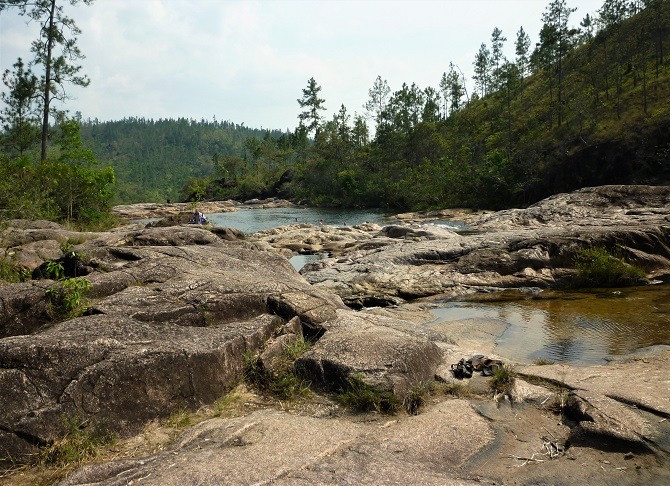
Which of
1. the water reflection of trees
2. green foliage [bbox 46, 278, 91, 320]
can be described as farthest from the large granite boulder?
the water reflection of trees

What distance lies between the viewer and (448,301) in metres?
14.6

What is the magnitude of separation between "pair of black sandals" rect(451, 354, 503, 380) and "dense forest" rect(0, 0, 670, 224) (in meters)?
20.7

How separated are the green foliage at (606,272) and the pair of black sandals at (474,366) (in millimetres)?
9462

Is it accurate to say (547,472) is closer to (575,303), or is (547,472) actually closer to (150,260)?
(150,260)

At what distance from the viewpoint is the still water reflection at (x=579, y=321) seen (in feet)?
31.2

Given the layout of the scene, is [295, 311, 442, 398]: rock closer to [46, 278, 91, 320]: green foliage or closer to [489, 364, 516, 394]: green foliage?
[489, 364, 516, 394]: green foliage

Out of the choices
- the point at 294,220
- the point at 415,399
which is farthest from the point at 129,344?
the point at 294,220

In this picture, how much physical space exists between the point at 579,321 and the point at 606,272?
4453mm

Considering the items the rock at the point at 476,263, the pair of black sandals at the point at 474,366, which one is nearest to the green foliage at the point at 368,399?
the pair of black sandals at the point at 474,366

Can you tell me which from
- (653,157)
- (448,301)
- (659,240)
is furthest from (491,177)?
(448,301)

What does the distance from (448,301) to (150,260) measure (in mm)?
9161

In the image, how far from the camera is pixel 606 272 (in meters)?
15.0

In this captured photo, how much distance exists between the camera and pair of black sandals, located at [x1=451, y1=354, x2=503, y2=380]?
7.12m

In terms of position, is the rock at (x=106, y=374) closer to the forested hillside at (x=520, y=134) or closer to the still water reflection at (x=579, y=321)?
the still water reflection at (x=579, y=321)
